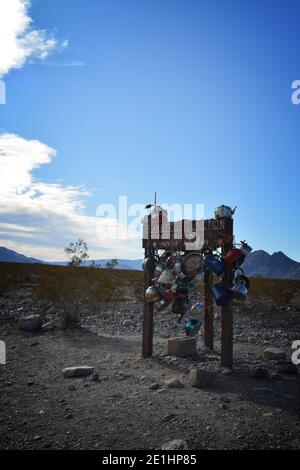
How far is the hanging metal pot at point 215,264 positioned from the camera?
307 inches

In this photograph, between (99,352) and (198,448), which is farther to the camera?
(99,352)

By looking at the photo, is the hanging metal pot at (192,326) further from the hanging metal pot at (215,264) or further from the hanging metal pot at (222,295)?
the hanging metal pot at (215,264)

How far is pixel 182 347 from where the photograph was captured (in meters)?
9.32

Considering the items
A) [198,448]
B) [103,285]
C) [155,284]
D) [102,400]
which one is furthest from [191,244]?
[103,285]

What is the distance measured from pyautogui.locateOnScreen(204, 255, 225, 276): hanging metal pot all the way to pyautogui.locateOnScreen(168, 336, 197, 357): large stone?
96.0 inches

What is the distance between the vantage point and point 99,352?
1062 centimetres

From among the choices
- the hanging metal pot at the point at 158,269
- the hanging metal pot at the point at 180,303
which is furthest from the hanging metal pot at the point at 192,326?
the hanging metal pot at the point at 158,269

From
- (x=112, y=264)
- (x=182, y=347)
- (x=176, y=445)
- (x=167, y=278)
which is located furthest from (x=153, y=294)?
(x=112, y=264)

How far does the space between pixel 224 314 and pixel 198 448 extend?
3.64 metres

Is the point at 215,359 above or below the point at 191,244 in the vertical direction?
below

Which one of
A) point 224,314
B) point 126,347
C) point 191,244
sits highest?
point 191,244

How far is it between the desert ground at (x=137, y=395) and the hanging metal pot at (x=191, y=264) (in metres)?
2.11

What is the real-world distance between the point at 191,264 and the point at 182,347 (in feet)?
7.40
